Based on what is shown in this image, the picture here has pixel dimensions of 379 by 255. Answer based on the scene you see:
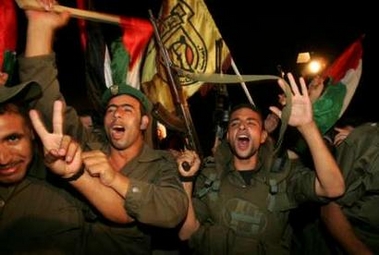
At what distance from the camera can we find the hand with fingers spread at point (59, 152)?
212 cm

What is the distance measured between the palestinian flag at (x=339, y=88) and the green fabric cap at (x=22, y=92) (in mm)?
3017

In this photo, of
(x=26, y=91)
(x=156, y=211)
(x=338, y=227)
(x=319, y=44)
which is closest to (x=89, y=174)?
(x=156, y=211)

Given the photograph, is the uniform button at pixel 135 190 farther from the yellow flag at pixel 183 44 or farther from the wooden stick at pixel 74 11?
the yellow flag at pixel 183 44

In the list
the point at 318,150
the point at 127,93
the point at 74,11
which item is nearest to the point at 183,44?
the point at 127,93

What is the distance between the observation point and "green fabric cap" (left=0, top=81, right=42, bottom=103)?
2445 millimetres

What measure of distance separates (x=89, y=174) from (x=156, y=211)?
1.66ft

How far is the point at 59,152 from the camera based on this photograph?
211 centimetres

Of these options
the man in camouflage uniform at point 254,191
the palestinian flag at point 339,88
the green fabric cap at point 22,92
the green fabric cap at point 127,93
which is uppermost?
the palestinian flag at point 339,88

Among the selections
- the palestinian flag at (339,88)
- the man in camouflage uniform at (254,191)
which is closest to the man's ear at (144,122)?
the man in camouflage uniform at (254,191)

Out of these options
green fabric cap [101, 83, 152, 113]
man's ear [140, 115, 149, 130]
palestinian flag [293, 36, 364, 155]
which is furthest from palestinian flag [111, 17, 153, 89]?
palestinian flag [293, 36, 364, 155]

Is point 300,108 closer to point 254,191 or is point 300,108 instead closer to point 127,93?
point 254,191

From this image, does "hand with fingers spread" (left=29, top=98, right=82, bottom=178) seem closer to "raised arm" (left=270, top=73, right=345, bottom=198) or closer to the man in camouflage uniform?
the man in camouflage uniform

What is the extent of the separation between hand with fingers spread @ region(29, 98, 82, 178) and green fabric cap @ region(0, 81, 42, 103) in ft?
1.12

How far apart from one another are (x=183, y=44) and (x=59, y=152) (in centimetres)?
395
